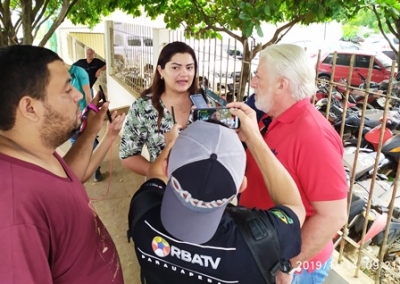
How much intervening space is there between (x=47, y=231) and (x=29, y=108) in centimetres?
40

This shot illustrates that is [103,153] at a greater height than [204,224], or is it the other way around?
[204,224]

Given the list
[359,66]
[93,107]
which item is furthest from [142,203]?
[359,66]

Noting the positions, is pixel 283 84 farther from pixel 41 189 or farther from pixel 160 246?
pixel 41 189

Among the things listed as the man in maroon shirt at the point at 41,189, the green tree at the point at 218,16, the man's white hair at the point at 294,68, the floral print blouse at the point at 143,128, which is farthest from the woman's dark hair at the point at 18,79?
the green tree at the point at 218,16

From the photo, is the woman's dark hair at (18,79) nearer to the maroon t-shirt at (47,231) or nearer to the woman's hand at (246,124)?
the maroon t-shirt at (47,231)

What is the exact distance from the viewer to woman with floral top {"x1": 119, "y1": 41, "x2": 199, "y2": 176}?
230 cm

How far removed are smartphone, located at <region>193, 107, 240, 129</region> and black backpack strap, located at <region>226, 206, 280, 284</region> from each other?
1.83 ft

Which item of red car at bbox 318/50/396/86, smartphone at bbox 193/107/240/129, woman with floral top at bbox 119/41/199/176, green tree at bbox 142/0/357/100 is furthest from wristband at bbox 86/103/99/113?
red car at bbox 318/50/396/86

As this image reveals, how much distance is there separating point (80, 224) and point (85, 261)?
0.43 feet

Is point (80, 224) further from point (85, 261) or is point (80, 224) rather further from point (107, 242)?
point (107, 242)

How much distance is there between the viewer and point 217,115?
5.17 ft

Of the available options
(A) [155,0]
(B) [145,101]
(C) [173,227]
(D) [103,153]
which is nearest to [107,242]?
(C) [173,227]

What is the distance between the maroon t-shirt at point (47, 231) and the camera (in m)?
0.93

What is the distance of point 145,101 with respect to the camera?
2336 mm
